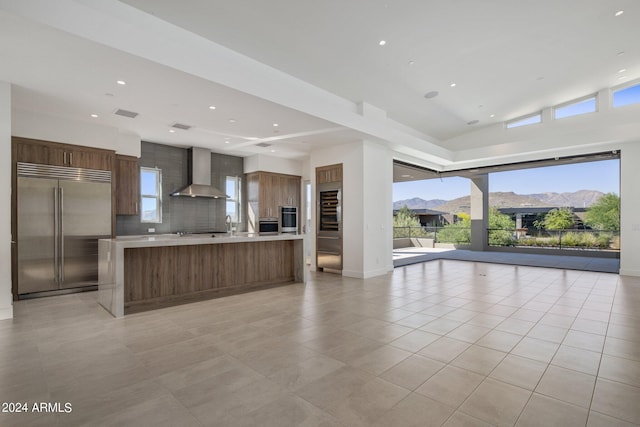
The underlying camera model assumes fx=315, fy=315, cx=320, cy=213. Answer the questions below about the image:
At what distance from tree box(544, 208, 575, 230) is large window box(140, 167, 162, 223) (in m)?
14.3

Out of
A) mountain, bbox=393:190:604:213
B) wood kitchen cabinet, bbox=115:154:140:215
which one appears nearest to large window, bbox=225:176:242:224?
wood kitchen cabinet, bbox=115:154:140:215

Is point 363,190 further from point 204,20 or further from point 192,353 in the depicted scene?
point 192,353

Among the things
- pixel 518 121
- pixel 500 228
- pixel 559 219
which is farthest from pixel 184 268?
pixel 559 219

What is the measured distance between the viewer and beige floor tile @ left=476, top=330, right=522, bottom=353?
3.07 metres

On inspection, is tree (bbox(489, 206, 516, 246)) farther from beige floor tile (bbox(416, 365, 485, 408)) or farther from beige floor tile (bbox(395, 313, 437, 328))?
beige floor tile (bbox(416, 365, 485, 408))

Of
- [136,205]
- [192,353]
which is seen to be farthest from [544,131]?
[136,205]

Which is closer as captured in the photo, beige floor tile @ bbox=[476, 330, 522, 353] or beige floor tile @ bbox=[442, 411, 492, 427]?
beige floor tile @ bbox=[442, 411, 492, 427]

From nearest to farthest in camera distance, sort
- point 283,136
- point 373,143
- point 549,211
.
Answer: point 283,136 < point 373,143 < point 549,211

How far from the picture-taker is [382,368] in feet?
8.60

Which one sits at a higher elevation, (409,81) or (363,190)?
(409,81)

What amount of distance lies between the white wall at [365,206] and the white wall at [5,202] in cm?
542

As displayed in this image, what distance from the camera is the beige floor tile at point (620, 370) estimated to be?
2451 mm

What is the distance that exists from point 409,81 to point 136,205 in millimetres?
6116

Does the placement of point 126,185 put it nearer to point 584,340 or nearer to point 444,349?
point 444,349
